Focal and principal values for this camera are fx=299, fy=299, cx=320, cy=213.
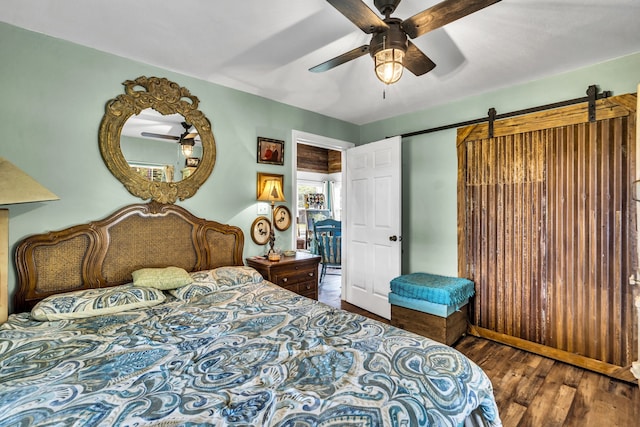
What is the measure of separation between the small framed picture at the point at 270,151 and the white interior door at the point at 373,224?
42.8 inches

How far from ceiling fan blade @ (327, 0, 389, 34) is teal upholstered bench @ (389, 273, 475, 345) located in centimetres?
224

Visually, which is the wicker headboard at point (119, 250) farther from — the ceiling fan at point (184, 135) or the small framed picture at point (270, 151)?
the small framed picture at point (270, 151)

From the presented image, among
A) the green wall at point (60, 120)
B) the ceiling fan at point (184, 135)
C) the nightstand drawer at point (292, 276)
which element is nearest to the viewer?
the green wall at point (60, 120)

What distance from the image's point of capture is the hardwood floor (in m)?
1.87

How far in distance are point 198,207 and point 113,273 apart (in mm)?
840

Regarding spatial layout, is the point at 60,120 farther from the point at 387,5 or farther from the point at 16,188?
the point at 387,5

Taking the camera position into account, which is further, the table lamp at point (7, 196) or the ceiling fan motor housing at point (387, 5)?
the table lamp at point (7, 196)

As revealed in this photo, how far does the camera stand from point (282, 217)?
3.38m

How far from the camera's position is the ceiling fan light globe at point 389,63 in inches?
61.4

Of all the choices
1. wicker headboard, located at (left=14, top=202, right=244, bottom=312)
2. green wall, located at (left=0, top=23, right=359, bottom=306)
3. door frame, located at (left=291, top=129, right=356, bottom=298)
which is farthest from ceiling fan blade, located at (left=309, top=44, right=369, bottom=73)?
wicker headboard, located at (left=14, top=202, right=244, bottom=312)

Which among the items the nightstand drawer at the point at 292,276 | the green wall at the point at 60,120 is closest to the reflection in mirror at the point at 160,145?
the green wall at the point at 60,120

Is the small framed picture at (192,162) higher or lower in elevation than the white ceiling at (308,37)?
lower

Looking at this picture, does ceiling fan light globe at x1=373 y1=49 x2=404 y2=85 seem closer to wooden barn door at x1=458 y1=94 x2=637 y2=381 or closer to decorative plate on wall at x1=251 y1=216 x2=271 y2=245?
wooden barn door at x1=458 y1=94 x2=637 y2=381

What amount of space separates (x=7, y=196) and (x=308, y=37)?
2.07m
